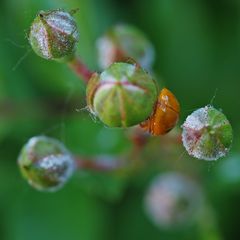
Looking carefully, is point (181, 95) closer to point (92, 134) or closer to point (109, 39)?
point (92, 134)

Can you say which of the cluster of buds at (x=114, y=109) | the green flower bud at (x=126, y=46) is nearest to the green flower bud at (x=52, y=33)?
the cluster of buds at (x=114, y=109)

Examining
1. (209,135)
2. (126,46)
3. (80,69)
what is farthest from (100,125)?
(209,135)

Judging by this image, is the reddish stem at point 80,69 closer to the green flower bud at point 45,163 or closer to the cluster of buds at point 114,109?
the cluster of buds at point 114,109

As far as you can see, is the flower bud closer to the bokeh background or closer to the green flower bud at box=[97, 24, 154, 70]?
the bokeh background

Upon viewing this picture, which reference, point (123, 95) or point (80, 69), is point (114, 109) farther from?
point (80, 69)

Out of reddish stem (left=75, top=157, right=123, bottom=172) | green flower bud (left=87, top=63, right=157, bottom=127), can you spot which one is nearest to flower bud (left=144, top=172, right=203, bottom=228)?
reddish stem (left=75, top=157, right=123, bottom=172)

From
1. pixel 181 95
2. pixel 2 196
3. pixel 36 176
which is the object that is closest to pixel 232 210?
pixel 181 95
